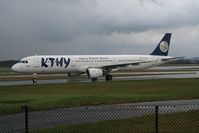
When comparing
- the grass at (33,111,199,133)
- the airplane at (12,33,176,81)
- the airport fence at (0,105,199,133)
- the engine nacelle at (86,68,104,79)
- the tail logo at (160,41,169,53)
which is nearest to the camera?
the grass at (33,111,199,133)

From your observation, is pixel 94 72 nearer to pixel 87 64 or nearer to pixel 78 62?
pixel 78 62

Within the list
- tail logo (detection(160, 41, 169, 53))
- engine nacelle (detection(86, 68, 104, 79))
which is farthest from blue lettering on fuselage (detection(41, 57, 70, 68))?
tail logo (detection(160, 41, 169, 53))

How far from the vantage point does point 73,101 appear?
23812 mm

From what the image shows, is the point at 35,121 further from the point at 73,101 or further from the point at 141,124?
the point at 73,101

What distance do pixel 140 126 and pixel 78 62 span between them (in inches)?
1664

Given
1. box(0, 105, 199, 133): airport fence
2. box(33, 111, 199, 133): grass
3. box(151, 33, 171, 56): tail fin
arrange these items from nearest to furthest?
box(33, 111, 199, 133): grass
box(0, 105, 199, 133): airport fence
box(151, 33, 171, 56): tail fin

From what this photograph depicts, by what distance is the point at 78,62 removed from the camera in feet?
180

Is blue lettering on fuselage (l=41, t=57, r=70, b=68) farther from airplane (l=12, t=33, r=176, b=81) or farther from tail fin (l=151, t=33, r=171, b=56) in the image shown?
tail fin (l=151, t=33, r=171, b=56)

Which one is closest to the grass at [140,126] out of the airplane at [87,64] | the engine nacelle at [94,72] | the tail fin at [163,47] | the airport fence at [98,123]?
the airport fence at [98,123]

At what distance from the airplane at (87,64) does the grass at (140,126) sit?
36.3 meters

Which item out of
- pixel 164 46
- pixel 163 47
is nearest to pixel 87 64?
pixel 163 47

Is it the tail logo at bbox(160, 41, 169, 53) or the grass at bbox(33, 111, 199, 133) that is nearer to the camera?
the grass at bbox(33, 111, 199, 133)

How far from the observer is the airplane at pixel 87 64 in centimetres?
5266

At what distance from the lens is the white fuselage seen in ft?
173
